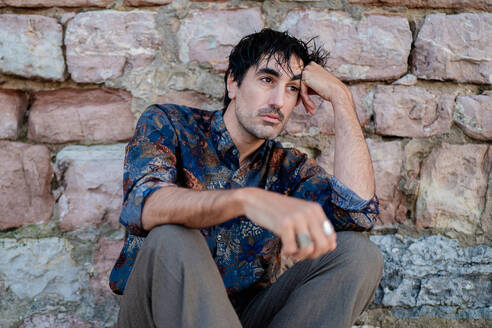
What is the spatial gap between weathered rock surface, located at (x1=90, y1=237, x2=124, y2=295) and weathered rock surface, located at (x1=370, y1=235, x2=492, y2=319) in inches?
44.2

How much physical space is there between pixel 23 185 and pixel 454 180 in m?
1.78

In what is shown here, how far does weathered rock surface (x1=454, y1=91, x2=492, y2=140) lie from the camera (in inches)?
84.6

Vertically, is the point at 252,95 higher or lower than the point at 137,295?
higher

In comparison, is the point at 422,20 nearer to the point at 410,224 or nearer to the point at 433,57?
the point at 433,57

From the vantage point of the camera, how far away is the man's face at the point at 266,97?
1861mm

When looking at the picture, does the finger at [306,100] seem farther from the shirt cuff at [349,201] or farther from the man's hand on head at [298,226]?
the man's hand on head at [298,226]

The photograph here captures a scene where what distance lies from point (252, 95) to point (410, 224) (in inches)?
35.7

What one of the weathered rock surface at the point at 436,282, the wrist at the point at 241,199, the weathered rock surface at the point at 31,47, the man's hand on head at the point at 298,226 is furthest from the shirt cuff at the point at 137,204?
the weathered rock surface at the point at 436,282

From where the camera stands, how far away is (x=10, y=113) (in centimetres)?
199

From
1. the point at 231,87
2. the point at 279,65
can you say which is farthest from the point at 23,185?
the point at 279,65

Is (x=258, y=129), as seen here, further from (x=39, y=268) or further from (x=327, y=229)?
(x=39, y=268)

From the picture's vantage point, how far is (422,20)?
2.16 metres

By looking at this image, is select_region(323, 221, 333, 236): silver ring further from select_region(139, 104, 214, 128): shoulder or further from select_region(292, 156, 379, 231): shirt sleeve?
select_region(139, 104, 214, 128): shoulder

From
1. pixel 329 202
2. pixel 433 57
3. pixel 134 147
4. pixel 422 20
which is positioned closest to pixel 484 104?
pixel 433 57
